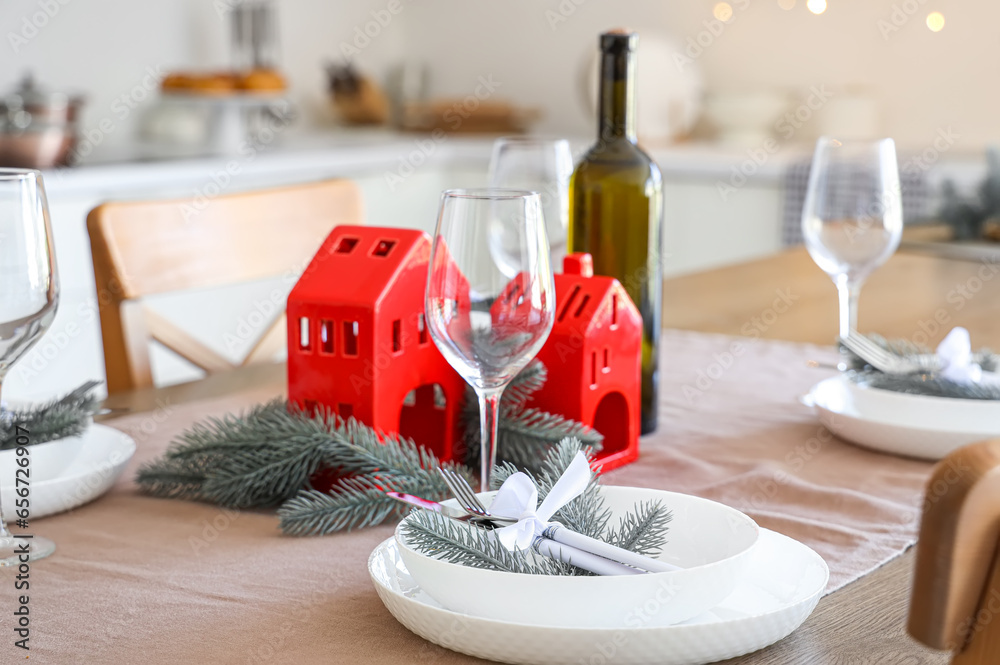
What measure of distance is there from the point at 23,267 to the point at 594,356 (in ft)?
1.20

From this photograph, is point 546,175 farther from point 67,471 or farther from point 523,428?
point 67,471

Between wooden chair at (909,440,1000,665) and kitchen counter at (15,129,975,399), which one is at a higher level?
wooden chair at (909,440,1000,665)

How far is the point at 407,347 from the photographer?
0.71m

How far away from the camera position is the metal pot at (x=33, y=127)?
231cm

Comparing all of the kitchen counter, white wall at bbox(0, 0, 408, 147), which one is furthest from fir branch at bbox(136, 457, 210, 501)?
white wall at bbox(0, 0, 408, 147)

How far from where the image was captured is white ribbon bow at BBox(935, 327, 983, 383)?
0.84m

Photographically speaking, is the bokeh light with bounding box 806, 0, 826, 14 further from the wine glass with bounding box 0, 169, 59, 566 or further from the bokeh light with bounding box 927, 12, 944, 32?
the wine glass with bounding box 0, 169, 59, 566

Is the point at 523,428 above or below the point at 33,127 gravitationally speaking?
below

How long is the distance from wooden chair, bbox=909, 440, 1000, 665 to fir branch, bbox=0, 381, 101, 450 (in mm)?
552

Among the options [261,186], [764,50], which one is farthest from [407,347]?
[764,50]

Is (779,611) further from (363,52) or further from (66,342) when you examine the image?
(363,52)

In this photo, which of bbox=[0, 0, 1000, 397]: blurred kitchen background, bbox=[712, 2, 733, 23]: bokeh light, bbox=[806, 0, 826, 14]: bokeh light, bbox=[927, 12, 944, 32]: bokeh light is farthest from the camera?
bbox=[712, 2, 733, 23]: bokeh light

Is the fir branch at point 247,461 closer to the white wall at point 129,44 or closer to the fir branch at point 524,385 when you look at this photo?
the fir branch at point 524,385

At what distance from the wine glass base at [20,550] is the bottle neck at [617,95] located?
473 millimetres
